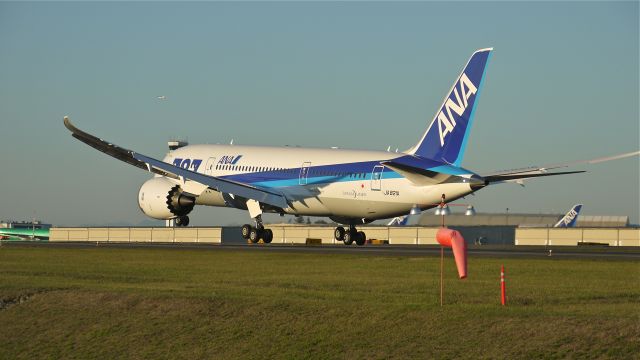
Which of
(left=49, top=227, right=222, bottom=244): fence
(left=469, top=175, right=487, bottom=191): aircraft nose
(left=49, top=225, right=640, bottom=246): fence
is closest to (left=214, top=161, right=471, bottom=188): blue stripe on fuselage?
(left=469, top=175, right=487, bottom=191): aircraft nose

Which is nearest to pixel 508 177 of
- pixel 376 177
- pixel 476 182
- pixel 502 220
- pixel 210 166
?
pixel 476 182

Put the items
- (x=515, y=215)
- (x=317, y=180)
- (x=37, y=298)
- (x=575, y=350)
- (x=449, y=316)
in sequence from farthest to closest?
(x=515, y=215) < (x=317, y=180) < (x=37, y=298) < (x=449, y=316) < (x=575, y=350)

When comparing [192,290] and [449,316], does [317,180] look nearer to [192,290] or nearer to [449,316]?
[192,290]

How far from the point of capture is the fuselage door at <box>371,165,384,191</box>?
190 feet

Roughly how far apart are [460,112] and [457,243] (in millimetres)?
24716

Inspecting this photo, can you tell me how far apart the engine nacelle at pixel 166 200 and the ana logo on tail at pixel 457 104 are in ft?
56.3

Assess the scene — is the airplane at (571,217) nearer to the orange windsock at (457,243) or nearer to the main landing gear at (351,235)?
the main landing gear at (351,235)

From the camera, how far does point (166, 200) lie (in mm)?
65062

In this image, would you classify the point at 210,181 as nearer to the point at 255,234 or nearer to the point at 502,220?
the point at 255,234

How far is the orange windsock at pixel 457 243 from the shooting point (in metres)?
31.8

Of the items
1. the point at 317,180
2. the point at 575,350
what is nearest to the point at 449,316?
the point at 575,350

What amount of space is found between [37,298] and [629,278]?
21.5 meters

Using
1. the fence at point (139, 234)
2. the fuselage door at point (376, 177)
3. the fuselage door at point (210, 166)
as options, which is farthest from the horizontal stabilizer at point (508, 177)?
the fence at point (139, 234)

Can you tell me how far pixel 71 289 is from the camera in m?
40.7
